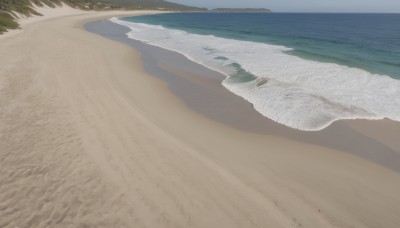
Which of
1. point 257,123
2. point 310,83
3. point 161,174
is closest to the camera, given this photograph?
point 161,174

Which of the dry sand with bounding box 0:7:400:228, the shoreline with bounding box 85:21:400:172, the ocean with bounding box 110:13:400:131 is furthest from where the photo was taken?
the ocean with bounding box 110:13:400:131

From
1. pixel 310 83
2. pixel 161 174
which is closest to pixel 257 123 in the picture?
pixel 161 174

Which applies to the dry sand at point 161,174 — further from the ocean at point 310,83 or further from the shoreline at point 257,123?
the ocean at point 310,83

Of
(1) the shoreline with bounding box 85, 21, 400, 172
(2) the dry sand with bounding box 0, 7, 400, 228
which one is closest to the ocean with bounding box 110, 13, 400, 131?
(1) the shoreline with bounding box 85, 21, 400, 172

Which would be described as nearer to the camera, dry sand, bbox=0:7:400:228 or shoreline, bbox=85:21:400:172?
dry sand, bbox=0:7:400:228

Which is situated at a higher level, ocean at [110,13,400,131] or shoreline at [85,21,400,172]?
ocean at [110,13,400,131]

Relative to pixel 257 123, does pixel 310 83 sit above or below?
above

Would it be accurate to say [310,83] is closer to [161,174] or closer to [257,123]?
[257,123]

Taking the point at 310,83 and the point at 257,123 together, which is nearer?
the point at 257,123

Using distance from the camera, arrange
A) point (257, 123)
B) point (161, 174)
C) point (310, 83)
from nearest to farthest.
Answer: point (161, 174) < point (257, 123) < point (310, 83)

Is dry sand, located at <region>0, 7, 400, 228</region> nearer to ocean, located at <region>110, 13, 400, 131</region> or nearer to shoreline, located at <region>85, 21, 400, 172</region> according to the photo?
shoreline, located at <region>85, 21, 400, 172</region>
